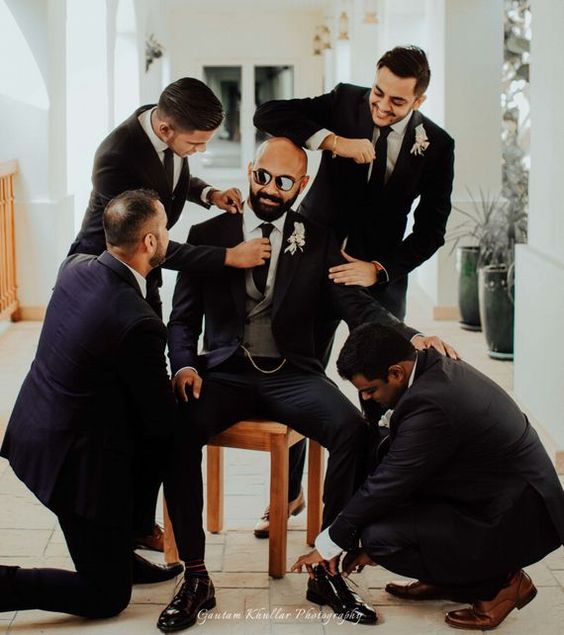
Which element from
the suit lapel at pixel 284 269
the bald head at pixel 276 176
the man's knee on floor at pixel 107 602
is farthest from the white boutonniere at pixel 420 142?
the man's knee on floor at pixel 107 602

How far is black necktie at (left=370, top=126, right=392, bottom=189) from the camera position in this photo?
3.84 metres

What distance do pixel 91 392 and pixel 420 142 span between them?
141 cm

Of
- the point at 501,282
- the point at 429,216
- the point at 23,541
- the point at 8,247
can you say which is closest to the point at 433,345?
the point at 429,216

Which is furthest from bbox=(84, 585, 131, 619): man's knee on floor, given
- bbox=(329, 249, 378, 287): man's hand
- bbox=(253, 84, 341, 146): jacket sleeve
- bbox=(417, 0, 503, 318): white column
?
bbox=(417, 0, 503, 318): white column

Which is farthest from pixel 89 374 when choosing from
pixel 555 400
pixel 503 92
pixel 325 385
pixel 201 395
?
pixel 503 92

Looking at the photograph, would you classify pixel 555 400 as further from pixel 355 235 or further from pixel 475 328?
pixel 475 328

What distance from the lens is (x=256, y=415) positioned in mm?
3646

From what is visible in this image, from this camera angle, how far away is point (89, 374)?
10.3 feet

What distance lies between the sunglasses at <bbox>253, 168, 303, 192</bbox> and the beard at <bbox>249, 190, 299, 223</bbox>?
39mm

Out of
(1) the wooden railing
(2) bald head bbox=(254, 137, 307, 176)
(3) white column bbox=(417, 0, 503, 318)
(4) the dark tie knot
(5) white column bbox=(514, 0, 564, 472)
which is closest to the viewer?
(2) bald head bbox=(254, 137, 307, 176)

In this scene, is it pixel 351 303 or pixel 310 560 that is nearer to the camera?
pixel 310 560

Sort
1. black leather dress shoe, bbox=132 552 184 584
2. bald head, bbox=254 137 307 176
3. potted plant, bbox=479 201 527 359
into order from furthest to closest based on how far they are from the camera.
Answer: potted plant, bbox=479 201 527 359 < bald head, bbox=254 137 307 176 < black leather dress shoe, bbox=132 552 184 584

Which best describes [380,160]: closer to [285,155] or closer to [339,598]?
[285,155]

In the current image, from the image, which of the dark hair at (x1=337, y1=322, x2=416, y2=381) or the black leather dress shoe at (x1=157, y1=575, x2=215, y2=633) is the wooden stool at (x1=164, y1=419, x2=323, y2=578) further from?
the dark hair at (x1=337, y1=322, x2=416, y2=381)
